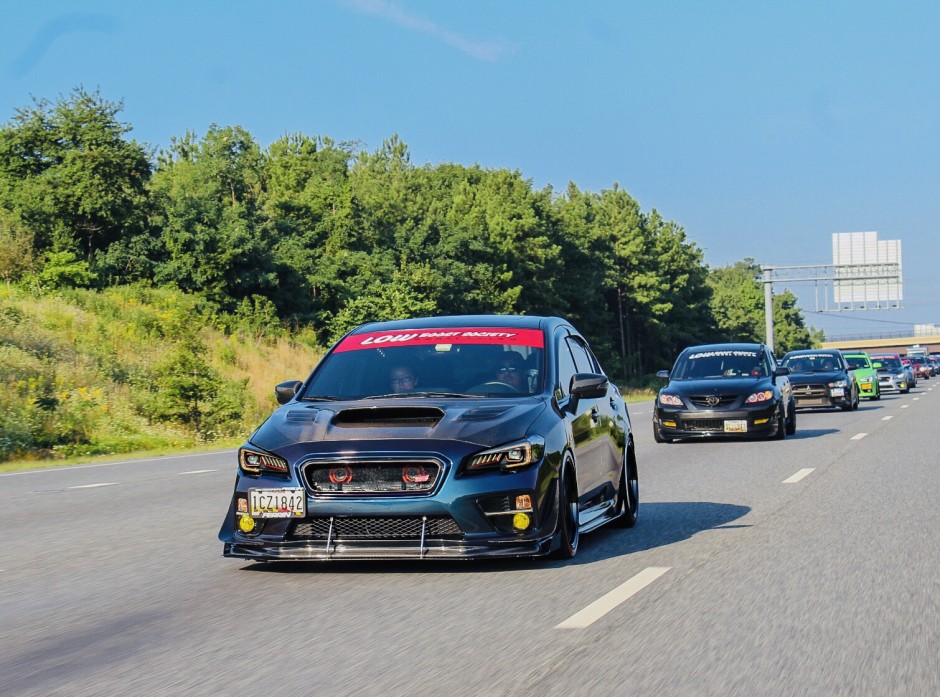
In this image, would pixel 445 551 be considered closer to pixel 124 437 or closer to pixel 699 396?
pixel 699 396

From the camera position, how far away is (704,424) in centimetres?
2206

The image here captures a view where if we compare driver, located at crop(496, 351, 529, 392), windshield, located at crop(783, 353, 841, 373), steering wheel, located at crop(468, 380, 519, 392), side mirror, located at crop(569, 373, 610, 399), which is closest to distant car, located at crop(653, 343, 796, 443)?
windshield, located at crop(783, 353, 841, 373)

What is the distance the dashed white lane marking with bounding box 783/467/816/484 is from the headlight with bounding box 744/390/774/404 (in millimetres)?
5710

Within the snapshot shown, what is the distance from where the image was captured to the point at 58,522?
12.1 meters

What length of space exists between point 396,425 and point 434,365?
1219 mm

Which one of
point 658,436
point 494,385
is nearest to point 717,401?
point 658,436

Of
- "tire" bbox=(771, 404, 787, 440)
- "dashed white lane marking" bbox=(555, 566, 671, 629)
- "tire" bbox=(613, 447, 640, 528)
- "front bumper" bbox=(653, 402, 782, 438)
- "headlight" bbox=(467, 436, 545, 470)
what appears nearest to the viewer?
"dashed white lane marking" bbox=(555, 566, 671, 629)

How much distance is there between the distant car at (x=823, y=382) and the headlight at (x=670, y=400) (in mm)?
12044

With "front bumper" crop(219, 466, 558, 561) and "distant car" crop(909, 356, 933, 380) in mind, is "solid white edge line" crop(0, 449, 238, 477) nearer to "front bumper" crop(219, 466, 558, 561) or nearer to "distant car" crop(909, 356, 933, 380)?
"front bumper" crop(219, 466, 558, 561)

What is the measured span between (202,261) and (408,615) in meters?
45.4

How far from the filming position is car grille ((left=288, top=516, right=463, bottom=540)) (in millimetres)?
7723

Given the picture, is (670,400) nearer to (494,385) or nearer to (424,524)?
(494,385)

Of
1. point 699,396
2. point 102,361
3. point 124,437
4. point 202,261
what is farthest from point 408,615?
point 202,261

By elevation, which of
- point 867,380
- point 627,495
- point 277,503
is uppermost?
point 867,380
